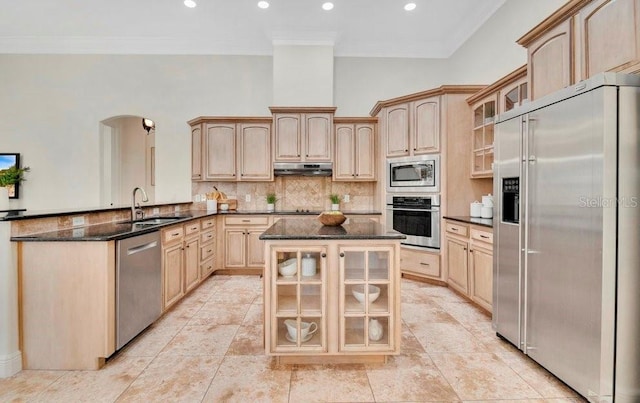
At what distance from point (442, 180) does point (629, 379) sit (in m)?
2.58

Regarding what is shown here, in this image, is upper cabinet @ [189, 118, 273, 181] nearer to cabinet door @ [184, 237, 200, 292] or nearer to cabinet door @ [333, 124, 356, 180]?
cabinet door @ [333, 124, 356, 180]

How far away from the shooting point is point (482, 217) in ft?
11.8

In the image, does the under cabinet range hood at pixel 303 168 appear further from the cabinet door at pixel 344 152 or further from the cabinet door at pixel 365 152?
the cabinet door at pixel 365 152

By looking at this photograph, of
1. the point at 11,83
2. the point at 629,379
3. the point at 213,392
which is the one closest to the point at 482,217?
the point at 629,379

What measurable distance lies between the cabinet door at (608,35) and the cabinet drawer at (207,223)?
3.86m

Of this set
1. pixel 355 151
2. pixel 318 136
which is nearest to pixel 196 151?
pixel 318 136

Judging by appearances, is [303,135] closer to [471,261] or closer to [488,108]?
[488,108]

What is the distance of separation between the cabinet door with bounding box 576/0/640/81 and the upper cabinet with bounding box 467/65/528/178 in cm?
105

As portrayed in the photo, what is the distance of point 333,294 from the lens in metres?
2.10

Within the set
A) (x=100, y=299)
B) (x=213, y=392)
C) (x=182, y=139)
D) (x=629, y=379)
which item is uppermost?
(x=182, y=139)

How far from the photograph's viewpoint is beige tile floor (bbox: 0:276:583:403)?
1851mm

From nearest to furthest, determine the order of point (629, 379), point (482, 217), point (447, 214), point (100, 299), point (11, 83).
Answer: point (629, 379) → point (100, 299) → point (482, 217) → point (447, 214) → point (11, 83)

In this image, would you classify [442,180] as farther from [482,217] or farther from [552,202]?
[552,202]

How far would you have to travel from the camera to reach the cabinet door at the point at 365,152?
4816mm
